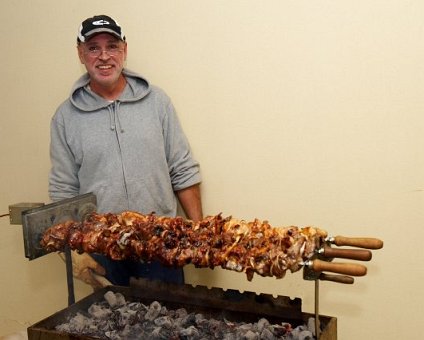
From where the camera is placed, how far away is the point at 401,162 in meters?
2.58

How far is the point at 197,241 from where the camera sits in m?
2.04

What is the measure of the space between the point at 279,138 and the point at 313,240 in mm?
1036

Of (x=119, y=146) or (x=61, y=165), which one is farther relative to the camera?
(x=61, y=165)

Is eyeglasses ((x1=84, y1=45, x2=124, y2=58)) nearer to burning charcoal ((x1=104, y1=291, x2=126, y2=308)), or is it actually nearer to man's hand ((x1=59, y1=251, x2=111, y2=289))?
man's hand ((x1=59, y1=251, x2=111, y2=289))

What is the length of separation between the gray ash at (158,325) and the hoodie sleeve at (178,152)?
833 mm

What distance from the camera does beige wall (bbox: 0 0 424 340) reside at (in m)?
2.55

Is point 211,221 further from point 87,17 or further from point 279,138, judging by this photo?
point 87,17

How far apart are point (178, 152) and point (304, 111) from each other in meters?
0.75

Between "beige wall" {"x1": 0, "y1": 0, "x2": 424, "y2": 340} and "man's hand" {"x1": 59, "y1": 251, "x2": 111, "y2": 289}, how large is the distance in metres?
0.63

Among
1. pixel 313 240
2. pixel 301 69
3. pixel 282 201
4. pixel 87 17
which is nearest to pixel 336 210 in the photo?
pixel 282 201

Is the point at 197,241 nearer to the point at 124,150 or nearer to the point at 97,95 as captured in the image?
the point at 124,150

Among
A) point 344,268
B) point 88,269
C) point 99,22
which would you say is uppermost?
point 99,22

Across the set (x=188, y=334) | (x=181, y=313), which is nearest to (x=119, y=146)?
(x=181, y=313)

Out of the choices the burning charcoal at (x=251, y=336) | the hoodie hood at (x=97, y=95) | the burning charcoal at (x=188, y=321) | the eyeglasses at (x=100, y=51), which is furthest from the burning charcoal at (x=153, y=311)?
the eyeglasses at (x=100, y=51)
